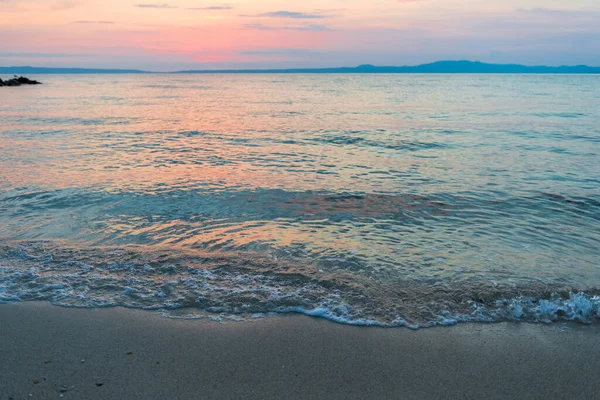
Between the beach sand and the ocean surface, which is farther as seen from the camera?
the ocean surface

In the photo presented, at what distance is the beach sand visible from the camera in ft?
12.8

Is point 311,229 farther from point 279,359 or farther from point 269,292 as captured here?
point 279,359

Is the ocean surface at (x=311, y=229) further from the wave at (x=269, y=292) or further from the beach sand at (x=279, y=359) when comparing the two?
the beach sand at (x=279, y=359)

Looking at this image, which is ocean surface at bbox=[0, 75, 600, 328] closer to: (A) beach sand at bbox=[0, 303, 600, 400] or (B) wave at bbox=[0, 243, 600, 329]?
(B) wave at bbox=[0, 243, 600, 329]

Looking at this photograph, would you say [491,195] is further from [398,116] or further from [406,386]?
[398,116]

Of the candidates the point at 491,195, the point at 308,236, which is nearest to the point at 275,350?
the point at 308,236

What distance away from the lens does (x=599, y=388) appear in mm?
3982

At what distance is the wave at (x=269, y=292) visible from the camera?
5.36 metres

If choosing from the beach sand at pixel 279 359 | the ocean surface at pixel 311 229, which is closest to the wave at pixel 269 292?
the ocean surface at pixel 311 229

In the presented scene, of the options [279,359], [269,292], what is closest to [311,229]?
[269,292]

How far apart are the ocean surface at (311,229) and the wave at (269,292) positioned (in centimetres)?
3

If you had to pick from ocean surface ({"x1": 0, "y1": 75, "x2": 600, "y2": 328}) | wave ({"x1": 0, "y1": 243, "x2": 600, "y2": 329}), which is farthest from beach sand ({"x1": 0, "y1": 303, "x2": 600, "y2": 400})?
ocean surface ({"x1": 0, "y1": 75, "x2": 600, "y2": 328})

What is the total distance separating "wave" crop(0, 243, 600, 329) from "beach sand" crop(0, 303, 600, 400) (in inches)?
10.1

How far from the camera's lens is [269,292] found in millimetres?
5883
